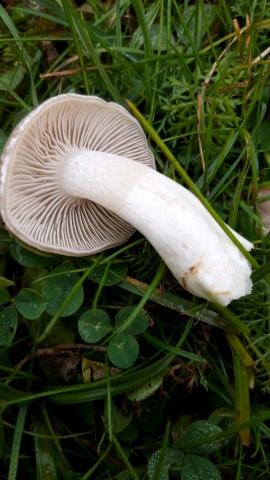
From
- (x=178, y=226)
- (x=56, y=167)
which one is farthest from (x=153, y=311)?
(x=56, y=167)

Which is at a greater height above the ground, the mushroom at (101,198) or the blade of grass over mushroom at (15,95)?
the blade of grass over mushroom at (15,95)

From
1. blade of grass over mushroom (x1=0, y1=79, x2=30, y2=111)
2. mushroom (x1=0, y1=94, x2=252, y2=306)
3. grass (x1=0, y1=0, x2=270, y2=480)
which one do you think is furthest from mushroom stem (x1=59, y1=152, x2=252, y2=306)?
blade of grass over mushroom (x1=0, y1=79, x2=30, y2=111)

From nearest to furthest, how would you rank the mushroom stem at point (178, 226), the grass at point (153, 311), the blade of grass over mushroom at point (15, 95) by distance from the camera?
1. the mushroom stem at point (178, 226)
2. the grass at point (153, 311)
3. the blade of grass over mushroom at point (15, 95)

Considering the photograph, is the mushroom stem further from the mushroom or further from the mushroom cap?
the mushroom cap

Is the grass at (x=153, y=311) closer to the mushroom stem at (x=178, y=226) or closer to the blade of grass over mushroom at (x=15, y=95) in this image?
the blade of grass over mushroom at (x=15, y=95)

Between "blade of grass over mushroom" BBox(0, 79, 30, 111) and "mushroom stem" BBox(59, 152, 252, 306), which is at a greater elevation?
"blade of grass over mushroom" BBox(0, 79, 30, 111)

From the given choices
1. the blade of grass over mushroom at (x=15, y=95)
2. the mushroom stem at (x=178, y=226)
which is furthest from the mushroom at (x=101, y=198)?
the blade of grass over mushroom at (x=15, y=95)

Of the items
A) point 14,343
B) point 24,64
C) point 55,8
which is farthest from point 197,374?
point 55,8
